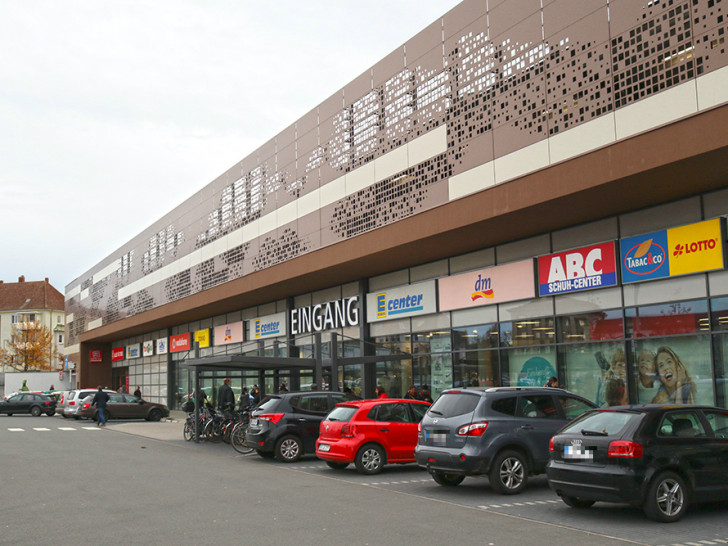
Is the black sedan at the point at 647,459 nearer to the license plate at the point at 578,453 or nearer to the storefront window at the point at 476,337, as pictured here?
the license plate at the point at 578,453

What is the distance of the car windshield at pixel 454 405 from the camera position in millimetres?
12055

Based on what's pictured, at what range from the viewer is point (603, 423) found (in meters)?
9.92

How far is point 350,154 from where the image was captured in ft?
86.5

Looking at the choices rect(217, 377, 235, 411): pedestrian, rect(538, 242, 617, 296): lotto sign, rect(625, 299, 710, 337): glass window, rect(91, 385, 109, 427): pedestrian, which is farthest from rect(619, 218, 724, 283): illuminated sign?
rect(91, 385, 109, 427): pedestrian

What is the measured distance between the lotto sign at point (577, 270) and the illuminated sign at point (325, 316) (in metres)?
9.89

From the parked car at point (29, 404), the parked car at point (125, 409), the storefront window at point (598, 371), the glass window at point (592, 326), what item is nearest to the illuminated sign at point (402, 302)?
the glass window at point (592, 326)

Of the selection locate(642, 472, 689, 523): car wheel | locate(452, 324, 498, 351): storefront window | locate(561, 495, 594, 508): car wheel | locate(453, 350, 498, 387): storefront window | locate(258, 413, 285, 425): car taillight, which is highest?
locate(452, 324, 498, 351): storefront window

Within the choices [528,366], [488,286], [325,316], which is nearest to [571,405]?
[528,366]

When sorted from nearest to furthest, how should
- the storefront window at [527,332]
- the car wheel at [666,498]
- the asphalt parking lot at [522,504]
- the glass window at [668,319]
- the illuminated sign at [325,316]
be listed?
the asphalt parking lot at [522,504]
the car wheel at [666,498]
the glass window at [668,319]
the storefront window at [527,332]
the illuminated sign at [325,316]

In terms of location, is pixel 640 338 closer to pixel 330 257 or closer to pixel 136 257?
pixel 330 257

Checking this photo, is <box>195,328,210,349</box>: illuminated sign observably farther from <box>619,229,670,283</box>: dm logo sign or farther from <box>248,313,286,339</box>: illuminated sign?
<box>619,229,670,283</box>: dm logo sign

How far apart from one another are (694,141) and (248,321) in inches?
1080

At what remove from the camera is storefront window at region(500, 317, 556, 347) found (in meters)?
20.1

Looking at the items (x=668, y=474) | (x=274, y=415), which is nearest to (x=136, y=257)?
(x=274, y=415)
